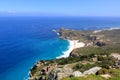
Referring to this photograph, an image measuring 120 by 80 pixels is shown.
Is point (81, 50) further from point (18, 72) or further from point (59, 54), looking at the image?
point (18, 72)

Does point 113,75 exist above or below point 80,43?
above

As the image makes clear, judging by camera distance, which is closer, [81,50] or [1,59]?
[1,59]

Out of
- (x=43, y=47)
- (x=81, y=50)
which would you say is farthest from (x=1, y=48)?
(x=81, y=50)

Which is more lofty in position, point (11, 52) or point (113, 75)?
point (113, 75)

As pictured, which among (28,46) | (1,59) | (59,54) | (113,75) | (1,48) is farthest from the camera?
(28,46)

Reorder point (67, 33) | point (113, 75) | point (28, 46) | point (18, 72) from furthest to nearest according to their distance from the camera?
point (67, 33) < point (28, 46) < point (18, 72) < point (113, 75)

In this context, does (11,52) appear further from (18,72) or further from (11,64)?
(18,72)

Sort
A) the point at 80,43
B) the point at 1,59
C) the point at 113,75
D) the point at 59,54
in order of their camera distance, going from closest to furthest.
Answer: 1. the point at 113,75
2. the point at 1,59
3. the point at 59,54
4. the point at 80,43

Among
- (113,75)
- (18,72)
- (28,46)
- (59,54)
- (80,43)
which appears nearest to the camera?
(113,75)

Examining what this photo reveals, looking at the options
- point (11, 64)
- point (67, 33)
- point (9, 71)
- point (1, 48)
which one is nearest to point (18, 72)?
point (9, 71)
